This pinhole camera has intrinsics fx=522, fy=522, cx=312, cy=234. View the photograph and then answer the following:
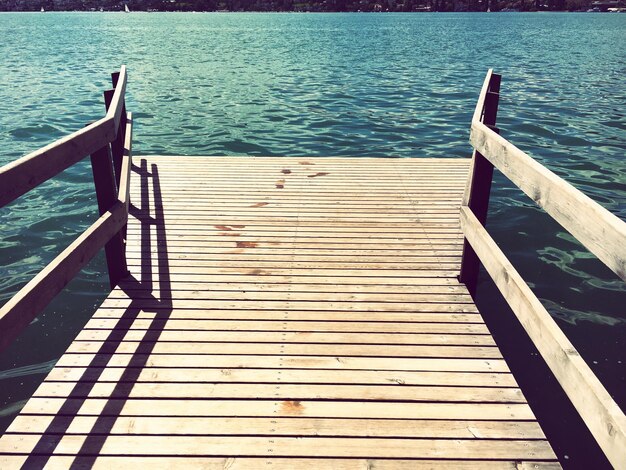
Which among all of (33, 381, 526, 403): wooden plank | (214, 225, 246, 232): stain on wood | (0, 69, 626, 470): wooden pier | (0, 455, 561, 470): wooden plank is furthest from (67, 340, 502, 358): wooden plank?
(214, 225, 246, 232): stain on wood

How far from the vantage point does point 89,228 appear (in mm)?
3693

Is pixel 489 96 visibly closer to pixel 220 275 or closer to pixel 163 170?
pixel 220 275

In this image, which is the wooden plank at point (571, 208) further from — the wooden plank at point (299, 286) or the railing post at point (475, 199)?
the wooden plank at point (299, 286)

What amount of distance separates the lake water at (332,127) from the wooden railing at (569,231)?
6.11 feet

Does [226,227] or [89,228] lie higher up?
[89,228]

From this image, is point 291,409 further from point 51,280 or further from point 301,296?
point 51,280

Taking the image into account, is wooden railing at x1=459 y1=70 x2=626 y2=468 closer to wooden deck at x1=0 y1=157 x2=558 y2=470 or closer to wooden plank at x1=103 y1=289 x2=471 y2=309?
wooden plank at x1=103 y1=289 x2=471 y2=309

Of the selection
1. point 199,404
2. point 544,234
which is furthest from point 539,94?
point 199,404

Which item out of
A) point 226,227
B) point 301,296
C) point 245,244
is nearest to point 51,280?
point 301,296

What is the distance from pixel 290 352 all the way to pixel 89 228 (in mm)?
1669

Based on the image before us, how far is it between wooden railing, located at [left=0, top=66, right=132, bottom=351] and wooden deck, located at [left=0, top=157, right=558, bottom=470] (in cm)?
60

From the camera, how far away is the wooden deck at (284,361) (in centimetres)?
287

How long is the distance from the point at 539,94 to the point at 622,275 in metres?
20.7

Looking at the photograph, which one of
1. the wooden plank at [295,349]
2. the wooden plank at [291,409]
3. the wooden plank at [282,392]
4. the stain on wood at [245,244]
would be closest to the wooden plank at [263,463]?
the wooden plank at [291,409]
